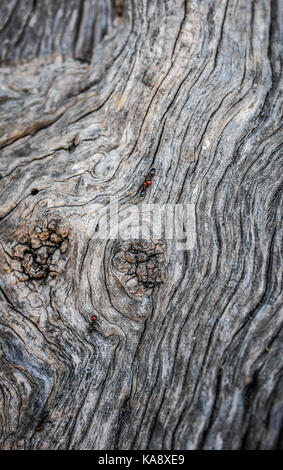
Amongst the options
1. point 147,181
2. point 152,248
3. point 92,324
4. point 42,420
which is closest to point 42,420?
point 42,420

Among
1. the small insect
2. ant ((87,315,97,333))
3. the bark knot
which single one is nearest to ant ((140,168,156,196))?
the bark knot

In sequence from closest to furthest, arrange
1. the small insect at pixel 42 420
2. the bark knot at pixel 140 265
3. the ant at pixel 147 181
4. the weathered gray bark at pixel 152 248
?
the weathered gray bark at pixel 152 248, the small insect at pixel 42 420, the bark knot at pixel 140 265, the ant at pixel 147 181

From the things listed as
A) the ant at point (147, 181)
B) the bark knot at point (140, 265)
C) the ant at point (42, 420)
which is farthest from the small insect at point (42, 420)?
the ant at point (147, 181)

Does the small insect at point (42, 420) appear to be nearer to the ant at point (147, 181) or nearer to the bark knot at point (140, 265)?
the bark knot at point (140, 265)

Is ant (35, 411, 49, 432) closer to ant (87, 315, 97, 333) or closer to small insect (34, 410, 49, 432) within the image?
small insect (34, 410, 49, 432)

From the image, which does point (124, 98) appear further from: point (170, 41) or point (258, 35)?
point (258, 35)

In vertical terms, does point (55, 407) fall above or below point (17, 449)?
above

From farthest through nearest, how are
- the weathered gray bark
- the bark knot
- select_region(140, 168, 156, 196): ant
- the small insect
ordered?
1. select_region(140, 168, 156, 196): ant
2. the bark knot
3. the small insect
4. the weathered gray bark

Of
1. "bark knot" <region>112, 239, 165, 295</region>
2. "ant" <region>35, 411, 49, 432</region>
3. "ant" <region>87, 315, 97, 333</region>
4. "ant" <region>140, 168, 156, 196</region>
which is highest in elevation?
"ant" <region>140, 168, 156, 196</region>

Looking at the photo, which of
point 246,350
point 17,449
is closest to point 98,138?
point 246,350
